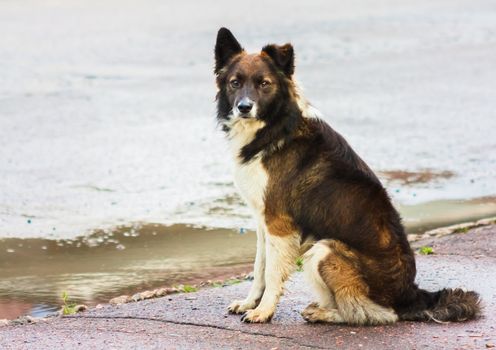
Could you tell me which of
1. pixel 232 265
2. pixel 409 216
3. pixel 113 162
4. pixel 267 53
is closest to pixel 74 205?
pixel 113 162

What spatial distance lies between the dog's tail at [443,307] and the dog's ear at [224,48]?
2.06 m

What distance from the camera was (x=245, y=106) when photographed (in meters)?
6.43

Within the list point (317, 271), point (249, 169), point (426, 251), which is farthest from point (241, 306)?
point (426, 251)

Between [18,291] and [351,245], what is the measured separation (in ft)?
10.4

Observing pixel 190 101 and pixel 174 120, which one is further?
pixel 190 101

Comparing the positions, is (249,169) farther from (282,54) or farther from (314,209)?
(282,54)

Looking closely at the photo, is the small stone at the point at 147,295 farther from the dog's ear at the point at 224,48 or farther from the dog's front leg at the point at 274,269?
the dog's ear at the point at 224,48

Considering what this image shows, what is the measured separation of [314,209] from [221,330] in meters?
1.01

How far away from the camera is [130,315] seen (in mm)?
6961

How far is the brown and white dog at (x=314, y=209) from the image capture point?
251 inches

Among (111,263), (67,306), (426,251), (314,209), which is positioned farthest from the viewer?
(111,263)

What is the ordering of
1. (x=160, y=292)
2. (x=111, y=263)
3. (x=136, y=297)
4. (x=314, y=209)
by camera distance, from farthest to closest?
(x=111, y=263)
(x=160, y=292)
(x=136, y=297)
(x=314, y=209)

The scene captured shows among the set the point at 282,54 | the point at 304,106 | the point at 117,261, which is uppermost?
the point at 282,54

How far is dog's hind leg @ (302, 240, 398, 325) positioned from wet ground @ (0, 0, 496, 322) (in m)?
2.35
